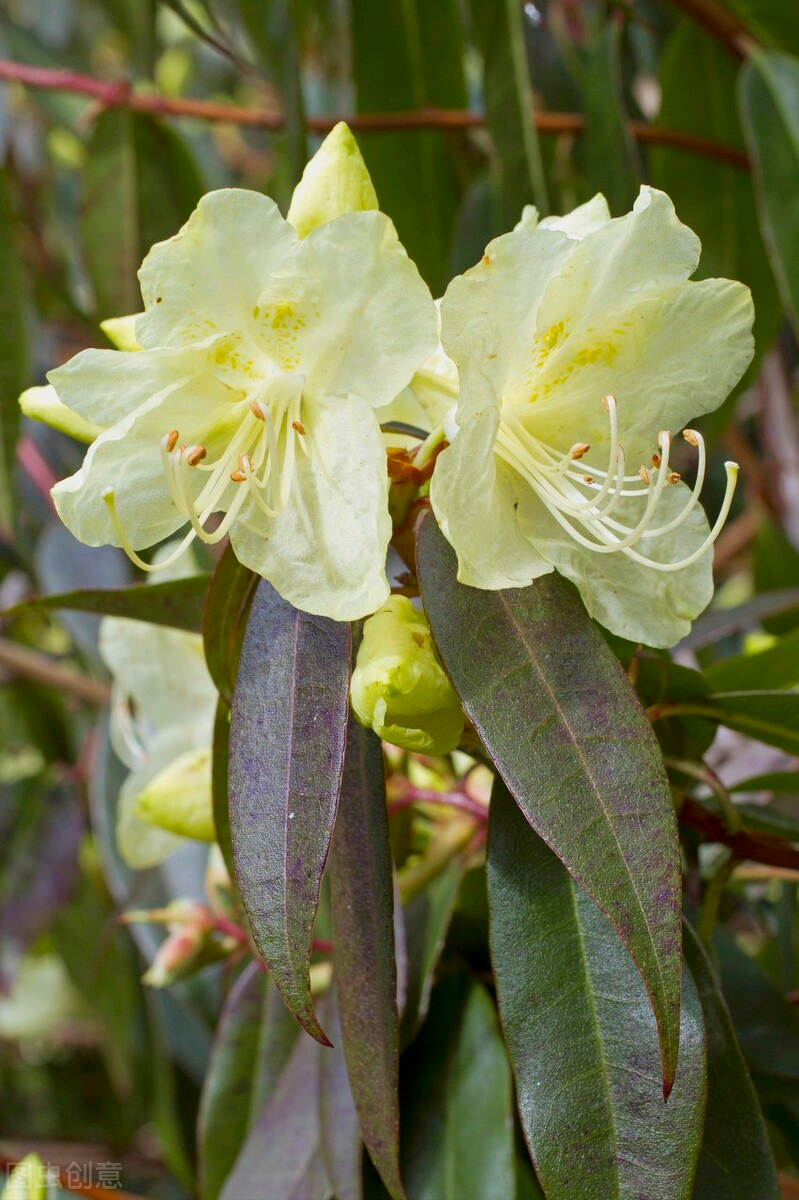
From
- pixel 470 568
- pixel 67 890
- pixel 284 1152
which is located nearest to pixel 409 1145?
pixel 284 1152

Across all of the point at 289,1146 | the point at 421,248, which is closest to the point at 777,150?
the point at 421,248

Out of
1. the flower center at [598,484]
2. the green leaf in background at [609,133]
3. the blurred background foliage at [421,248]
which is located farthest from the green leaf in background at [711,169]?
the flower center at [598,484]

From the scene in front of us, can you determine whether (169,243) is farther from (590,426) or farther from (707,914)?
(707,914)

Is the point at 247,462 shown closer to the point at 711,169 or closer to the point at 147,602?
the point at 147,602

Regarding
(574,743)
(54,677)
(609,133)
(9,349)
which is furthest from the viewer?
(54,677)

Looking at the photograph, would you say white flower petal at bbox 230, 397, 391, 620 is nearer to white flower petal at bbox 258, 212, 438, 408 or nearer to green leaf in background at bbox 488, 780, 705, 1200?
white flower petal at bbox 258, 212, 438, 408

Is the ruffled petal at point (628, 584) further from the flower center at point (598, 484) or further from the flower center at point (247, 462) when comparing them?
the flower center at point (247, 462)
